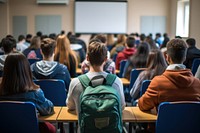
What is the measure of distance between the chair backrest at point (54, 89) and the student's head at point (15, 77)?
2.42 feet

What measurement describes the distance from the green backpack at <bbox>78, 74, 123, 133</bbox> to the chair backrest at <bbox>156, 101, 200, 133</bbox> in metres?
0.35

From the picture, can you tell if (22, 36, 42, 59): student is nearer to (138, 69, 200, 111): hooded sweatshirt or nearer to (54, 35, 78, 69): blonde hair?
(54, 35, 78, 69): blonde hair

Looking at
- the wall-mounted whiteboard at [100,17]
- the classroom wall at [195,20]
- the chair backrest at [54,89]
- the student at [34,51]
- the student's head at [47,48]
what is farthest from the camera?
the wall-mounted whiteboard at [100,17]

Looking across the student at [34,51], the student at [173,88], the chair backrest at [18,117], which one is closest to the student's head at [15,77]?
the chair backrest at [18,117]

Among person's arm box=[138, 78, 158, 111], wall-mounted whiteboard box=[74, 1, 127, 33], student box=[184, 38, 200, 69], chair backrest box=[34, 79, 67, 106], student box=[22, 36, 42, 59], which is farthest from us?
wall-mounted whiteboard box=[74, 1, 127, 33]

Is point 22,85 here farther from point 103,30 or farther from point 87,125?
point 103,30

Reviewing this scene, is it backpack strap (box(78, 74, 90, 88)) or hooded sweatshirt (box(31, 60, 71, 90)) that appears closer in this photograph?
backpack strap (box(78, 74, 90, 88))

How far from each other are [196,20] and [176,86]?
5.24 meters

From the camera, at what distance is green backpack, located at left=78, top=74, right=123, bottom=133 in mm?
2027

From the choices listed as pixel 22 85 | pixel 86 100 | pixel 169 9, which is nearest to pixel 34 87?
pixel 22 85

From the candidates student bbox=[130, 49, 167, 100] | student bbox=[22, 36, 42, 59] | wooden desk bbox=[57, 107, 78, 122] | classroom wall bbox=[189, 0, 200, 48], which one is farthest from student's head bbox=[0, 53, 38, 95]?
classroom wall bbox=[189, 0, 200, 48]

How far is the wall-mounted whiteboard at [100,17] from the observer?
11.6m

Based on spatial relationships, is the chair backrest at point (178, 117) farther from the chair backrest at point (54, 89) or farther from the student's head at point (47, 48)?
the student's head at point (47, 48)

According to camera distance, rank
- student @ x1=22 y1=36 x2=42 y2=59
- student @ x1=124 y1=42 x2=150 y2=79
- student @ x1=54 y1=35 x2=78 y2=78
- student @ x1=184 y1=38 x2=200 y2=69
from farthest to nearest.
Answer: student @ x1=22 y1=36 x2=42 y2=59, student @ x1=184 y1=38 x2=200 y2=69, student @ x1=54 y1=35 x2=78 y2=78, student @ x1=124 y1=42 x2=150 y2=79
